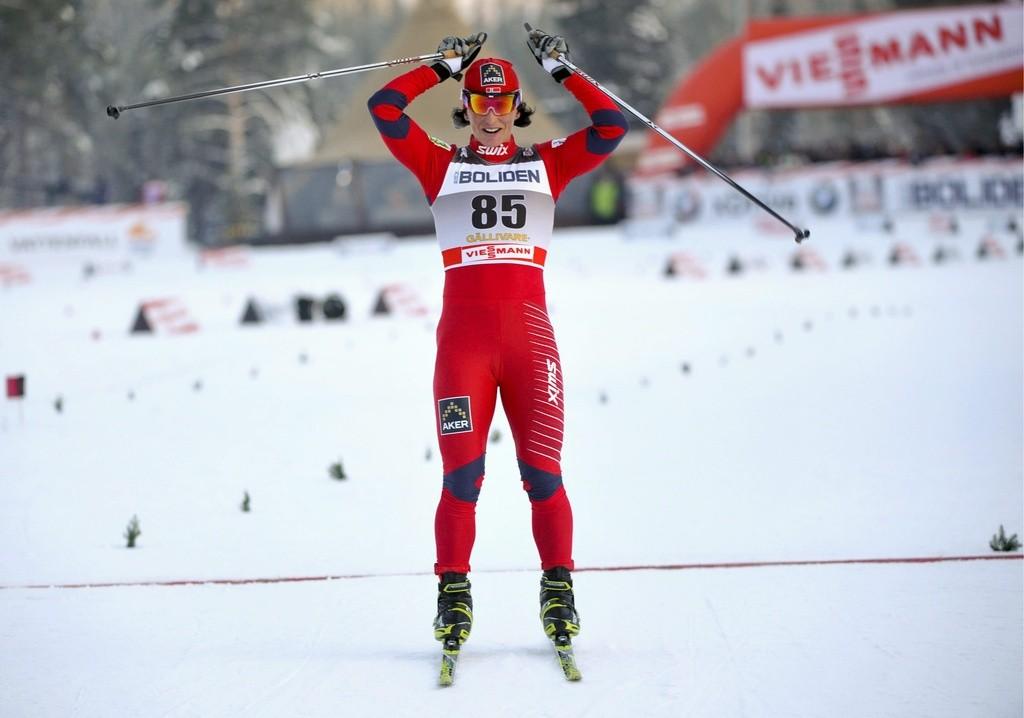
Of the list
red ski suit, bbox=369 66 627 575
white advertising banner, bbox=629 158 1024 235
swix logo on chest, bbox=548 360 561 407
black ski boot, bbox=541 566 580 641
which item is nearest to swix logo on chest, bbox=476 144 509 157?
red ski suit, bbox=369 66 627 575

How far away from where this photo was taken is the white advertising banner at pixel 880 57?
31.6 metres

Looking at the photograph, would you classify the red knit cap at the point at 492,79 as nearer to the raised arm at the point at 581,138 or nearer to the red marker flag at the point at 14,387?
the raised arm at the point at 581,138

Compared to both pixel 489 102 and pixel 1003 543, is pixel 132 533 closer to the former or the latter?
pixel 489 102

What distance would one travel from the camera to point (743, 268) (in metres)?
23.8

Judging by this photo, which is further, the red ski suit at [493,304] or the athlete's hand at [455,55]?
the athlete's hand at [455,55]

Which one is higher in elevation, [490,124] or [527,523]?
[490,124]

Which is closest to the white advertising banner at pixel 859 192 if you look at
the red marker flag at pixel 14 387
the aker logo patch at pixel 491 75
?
the red marker flag at pixel 14 387

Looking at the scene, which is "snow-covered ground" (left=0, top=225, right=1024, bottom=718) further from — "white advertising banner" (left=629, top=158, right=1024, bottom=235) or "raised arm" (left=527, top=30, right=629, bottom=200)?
"white advertising banner" (left=629, top=158, right=1024, bottom=235)

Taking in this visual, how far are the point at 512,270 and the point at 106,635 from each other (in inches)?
87.0

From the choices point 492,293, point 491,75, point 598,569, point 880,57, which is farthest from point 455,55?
point 880,57

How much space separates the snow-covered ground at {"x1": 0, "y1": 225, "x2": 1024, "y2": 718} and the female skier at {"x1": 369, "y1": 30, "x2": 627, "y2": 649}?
1.28ft

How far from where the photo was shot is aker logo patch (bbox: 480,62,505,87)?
4977mm

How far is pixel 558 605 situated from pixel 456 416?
0.81 m

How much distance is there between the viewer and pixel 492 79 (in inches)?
196
